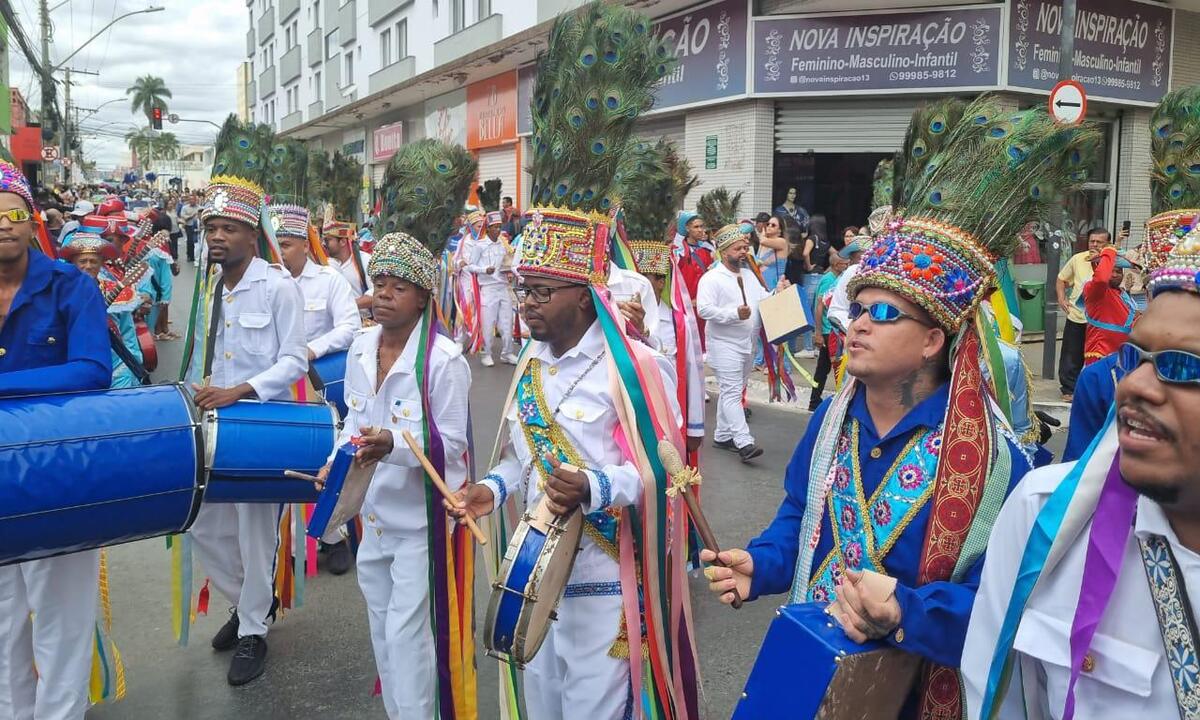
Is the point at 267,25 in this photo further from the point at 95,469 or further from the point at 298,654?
the point at 95,469

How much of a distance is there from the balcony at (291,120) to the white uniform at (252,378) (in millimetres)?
45637

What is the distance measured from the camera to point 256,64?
2352 inches

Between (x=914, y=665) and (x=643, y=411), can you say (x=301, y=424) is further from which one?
(x=914, y=665)

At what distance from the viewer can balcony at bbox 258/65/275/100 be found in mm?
53969

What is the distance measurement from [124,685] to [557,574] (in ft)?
7.82

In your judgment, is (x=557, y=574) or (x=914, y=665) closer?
(x=914, y=665)

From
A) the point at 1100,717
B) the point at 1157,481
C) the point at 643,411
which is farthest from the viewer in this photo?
the point at 643,411

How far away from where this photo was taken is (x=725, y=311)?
28.1 feet

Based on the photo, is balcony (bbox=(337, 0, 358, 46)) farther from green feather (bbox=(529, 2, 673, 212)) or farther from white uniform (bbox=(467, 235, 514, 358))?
green feather (bbox=(529, 2, 673, 212))

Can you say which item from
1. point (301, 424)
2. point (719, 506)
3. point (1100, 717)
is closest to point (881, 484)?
point (1100, 717)

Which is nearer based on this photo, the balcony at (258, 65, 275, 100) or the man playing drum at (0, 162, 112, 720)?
the man playing drum at (0, 162, 112, 720)

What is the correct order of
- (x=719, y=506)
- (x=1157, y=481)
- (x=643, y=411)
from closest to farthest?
(x=1157, y=481), (x=643, y=411), (x=719, y=506)

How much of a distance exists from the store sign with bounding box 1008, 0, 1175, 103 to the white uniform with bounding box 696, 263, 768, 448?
8.56 meters

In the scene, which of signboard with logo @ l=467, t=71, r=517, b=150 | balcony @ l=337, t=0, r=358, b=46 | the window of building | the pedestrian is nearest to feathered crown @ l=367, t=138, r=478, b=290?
the pedestrian
